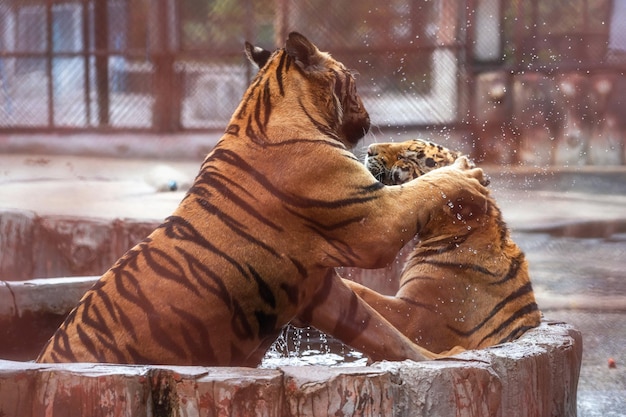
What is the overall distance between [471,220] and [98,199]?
497 cm

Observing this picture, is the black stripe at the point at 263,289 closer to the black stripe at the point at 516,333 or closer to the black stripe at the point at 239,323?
the black stripe at the point at 239,323

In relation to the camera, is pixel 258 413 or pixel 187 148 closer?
pixel 258 413

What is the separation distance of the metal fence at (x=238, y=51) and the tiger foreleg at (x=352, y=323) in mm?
5483

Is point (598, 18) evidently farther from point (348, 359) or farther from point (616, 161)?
point (348, 359)

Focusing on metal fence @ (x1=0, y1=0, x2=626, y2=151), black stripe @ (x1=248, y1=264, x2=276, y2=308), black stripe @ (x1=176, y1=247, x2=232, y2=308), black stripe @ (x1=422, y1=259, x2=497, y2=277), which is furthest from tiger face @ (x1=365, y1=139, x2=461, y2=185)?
metal fence @ (x1=0, y1=0, x2=626, y2=151)

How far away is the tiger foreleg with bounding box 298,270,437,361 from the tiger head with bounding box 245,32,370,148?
0.51 m

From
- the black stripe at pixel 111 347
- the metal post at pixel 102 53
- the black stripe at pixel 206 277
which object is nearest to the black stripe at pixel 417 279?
the black stripe at pixel 206 277

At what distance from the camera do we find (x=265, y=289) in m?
2.95

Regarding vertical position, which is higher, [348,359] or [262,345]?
[262,345]

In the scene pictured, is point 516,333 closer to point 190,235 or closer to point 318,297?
point 318,297

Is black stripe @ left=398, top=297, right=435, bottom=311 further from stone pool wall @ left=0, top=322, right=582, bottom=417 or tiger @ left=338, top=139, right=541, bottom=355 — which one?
stone pool wall @ left=0, top=322, right=582, bottom=417

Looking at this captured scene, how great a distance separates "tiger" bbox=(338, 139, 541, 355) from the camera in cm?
356

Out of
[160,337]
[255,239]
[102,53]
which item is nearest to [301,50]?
[255,239]

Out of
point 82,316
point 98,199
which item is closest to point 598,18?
point 98,199
